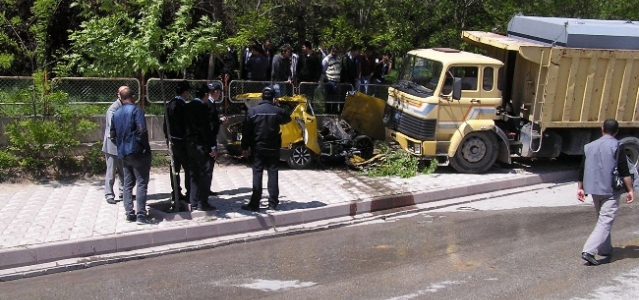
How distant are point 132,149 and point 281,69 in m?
6.25

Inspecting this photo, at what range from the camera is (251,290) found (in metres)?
6.80

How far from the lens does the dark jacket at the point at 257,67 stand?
14.4 meters

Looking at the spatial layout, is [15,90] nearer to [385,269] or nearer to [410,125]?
[410,125]

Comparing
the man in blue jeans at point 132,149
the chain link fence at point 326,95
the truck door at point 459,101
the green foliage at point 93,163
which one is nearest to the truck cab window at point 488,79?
the truck door at point 459,101

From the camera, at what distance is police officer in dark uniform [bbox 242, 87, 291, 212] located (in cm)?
945

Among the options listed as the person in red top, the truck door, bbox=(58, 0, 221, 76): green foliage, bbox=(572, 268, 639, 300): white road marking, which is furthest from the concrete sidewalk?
bbox=(572, 268, 639, 300): white road marking

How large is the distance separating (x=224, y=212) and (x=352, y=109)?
205 inches

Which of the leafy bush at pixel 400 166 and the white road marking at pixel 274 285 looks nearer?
the white road marking at pixel 274 285

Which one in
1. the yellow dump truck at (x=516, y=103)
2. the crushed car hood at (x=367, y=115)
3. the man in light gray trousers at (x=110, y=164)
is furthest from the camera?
the crushed car hood at (x=367, y=115)

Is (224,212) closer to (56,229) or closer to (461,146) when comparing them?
(56,229)

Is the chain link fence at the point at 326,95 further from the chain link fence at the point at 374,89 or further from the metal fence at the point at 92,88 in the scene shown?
the metal fence at the point at 92,88

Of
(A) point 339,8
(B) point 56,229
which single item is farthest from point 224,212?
(A) point 339,8

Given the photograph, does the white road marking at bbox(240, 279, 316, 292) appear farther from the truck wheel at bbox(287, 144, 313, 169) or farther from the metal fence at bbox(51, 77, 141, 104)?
the metal fence at bbox(51, 77, 141, 104)

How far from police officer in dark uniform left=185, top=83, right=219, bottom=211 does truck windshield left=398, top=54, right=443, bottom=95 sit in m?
4.68
